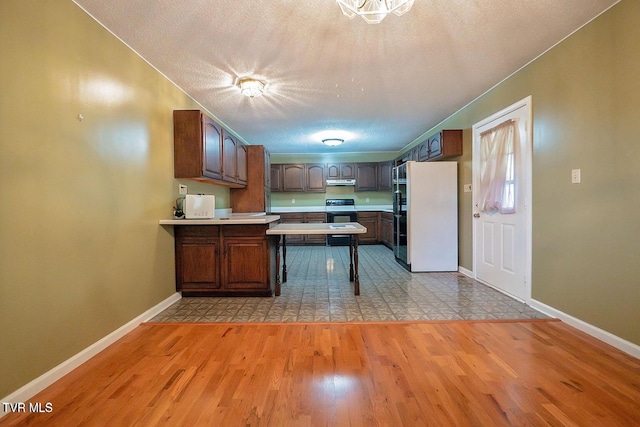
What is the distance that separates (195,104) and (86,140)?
1878 mm

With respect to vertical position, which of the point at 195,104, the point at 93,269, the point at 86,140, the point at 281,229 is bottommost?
the point at 93,269

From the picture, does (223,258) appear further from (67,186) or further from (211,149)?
(67,186)

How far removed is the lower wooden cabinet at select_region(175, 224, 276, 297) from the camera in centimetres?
302

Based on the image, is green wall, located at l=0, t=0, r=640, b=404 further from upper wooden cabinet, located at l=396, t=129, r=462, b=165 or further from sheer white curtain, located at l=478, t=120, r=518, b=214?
upper wooden cabinet, located at l=396, t=129, r=462, b=165

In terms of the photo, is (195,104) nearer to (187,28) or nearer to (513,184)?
(187,28)

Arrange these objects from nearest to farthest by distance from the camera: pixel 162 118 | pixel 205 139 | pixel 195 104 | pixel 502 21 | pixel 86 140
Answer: pixel 86 140, pixel 502 21, pixel 162 118, pixel 205 139, pixel 195 104

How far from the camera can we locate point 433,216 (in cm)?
408

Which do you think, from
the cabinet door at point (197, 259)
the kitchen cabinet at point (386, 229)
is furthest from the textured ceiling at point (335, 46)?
the kitchen cabinet at point (386, 229)

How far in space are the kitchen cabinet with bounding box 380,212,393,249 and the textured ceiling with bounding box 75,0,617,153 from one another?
9.33ft

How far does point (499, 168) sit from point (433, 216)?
3.93ft

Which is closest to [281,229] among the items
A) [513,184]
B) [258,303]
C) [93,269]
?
[258,303]

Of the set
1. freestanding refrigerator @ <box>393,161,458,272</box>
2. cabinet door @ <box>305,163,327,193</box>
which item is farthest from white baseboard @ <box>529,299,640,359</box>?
cabinet door @ <box>305,163,327,193</box>

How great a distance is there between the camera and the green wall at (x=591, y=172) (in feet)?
5.97

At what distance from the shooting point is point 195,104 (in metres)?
3.52
